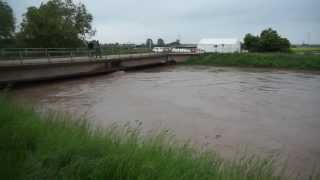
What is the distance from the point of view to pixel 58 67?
1342 inches

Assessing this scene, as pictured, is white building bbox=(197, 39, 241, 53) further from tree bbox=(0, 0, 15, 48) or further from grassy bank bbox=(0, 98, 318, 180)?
grassy bank bbox=(0, 98, 318, 180)

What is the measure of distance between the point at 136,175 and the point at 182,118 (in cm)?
1272

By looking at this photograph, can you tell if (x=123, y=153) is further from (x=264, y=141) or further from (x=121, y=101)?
(x=121, y=101)

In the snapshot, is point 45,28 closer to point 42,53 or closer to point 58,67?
point 42,53

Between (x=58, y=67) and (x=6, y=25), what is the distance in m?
32.8

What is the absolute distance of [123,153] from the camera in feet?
19.9

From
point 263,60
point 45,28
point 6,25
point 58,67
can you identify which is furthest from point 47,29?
point 263,60

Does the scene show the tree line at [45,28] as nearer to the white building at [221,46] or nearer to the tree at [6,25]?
the tree at [6,25]

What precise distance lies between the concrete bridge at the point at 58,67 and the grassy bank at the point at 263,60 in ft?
56.0

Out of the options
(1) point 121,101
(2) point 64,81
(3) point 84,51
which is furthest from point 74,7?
(1) point 121,101

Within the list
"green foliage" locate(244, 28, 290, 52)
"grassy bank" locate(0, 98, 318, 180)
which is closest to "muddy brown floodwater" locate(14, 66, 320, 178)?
"grassy bank" locate(0, 98, 318, 180)

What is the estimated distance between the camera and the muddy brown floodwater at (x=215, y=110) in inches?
514

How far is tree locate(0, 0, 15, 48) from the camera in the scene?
57888mm

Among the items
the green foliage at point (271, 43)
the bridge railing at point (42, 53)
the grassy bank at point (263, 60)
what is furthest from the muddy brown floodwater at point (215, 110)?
the green foliage at point (271, 43)
